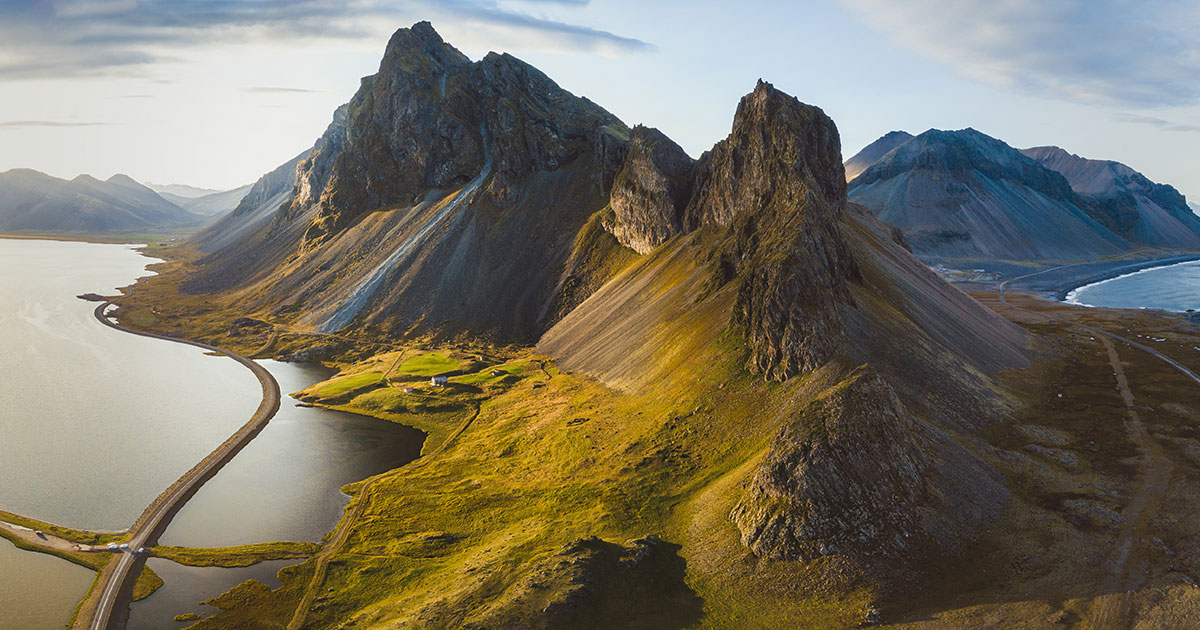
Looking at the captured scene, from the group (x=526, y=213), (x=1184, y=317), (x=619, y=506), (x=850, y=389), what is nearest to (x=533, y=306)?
(x=526, y=213)

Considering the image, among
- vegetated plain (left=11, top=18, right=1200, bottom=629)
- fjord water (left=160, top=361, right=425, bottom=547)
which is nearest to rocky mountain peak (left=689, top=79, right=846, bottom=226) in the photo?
vegetated plain (left=11, top=18, right=1200, bottom=629)

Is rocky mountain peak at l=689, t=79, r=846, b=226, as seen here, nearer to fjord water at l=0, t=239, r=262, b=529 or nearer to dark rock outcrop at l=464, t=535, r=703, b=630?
dark rock outcrop at l=464, t=535, r=703, b=630

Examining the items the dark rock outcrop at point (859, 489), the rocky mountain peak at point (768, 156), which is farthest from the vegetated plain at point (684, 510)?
the rocky mountain peak at point (768, 156)

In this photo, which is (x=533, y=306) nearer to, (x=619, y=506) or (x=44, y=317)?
(x=619, y=506)

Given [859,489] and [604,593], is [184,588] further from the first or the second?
[859,489]

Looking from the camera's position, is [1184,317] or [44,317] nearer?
[1184,317]

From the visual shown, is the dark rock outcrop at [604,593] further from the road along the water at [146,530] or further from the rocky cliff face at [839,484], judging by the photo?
the road along the water at [146,530]
